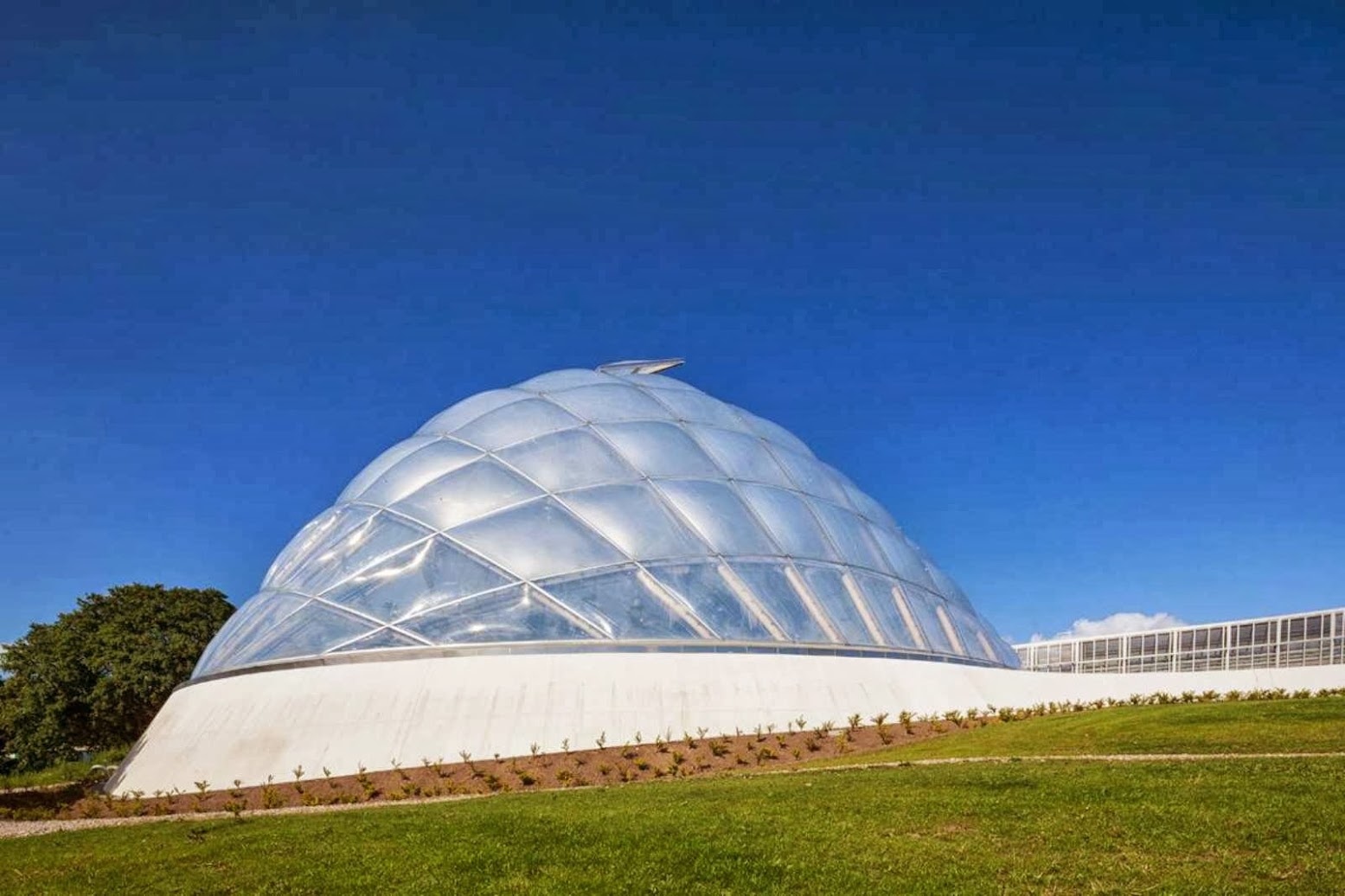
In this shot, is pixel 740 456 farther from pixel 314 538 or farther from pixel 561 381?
pixel 314 538

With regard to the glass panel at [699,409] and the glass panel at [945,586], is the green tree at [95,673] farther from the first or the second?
the glass panel at [945,586]

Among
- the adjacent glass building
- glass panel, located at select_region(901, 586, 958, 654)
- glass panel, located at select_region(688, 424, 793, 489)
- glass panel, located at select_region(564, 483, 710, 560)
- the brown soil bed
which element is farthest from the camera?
the adjacent glass building

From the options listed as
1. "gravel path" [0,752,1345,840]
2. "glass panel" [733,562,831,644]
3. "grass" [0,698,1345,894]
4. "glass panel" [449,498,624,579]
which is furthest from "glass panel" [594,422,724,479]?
"grass" [0,698,1345,894]

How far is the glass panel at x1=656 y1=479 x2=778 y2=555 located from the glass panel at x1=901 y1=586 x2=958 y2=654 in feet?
16.8

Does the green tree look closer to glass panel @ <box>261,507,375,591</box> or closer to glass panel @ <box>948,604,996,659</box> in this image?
glass panel @ <box>261,507,375,591</box>

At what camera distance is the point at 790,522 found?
82.9 ft

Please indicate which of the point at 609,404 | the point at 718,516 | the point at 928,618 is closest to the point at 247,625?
the point at 609,404

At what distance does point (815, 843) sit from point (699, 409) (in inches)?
820

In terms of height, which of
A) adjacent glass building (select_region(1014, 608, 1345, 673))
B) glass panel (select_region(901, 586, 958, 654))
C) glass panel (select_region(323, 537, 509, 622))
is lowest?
adjacent glass building (select_region(1014, 608, 1345, 673))

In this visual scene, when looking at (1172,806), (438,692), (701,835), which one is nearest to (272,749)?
(438,692)

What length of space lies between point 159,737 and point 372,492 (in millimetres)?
7639

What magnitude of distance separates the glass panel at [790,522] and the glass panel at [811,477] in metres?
1.40

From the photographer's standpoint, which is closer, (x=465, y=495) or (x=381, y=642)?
(x=381, y=642)

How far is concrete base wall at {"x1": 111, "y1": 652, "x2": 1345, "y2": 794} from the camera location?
1839 centimetres
